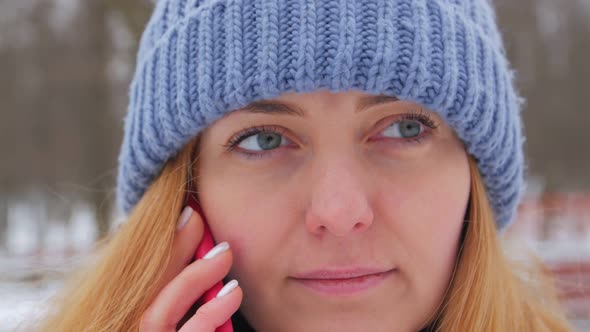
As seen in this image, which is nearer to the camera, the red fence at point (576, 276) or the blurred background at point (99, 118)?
Result: the red fence at point (576, 276)

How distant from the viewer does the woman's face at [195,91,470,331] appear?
1330mm

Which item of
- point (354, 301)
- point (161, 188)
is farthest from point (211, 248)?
point (354, 301)

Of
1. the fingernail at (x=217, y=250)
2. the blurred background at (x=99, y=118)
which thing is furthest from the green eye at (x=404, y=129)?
the blurred background at (x=99, y=118)

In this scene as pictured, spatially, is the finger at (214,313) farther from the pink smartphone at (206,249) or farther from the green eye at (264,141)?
the green eye at (264,141)

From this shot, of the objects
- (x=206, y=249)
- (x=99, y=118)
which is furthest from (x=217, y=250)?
(x=99, y=118)

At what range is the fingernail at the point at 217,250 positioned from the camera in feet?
4.69

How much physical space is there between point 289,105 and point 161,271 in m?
0.53

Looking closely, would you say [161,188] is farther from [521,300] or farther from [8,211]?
[8,211]

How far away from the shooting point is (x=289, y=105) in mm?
1345

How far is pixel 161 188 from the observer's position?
158cm

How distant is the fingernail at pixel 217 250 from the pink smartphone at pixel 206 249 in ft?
0.16

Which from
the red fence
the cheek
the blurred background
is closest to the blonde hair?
the cheek

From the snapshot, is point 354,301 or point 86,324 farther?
point 86,324

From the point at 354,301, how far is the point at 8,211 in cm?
1445
